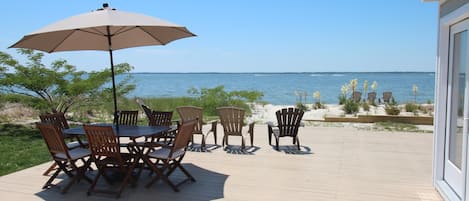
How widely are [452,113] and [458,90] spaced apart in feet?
0.88

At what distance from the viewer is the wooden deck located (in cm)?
392

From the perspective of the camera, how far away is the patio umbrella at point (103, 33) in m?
3.84

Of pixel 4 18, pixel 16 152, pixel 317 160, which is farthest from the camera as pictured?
pixel 4 18

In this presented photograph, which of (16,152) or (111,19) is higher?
(111,19)

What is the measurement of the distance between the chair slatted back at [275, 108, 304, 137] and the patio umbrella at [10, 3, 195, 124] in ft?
7.35

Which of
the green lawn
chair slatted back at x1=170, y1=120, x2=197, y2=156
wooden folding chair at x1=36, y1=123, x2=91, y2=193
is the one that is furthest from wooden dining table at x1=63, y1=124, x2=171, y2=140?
the green lawn

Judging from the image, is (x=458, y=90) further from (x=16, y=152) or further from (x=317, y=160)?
(x=16, y=152)

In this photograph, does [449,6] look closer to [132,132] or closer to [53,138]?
[132,132]

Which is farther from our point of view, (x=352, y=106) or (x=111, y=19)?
(x=352, y=106)

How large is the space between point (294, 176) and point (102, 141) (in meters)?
2.34

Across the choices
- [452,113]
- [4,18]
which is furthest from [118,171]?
[4,18]

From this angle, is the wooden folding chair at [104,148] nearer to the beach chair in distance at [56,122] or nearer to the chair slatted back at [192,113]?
the beach chair in distance at [56,122]

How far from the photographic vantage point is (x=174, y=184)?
430 cm

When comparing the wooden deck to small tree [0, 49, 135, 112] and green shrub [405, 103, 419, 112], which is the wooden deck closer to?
small tree [0, 49, 135, 112]
